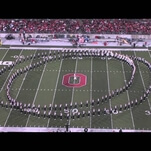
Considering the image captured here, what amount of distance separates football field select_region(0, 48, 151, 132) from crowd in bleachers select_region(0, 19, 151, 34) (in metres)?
4.24

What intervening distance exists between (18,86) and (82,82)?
13.8 ft

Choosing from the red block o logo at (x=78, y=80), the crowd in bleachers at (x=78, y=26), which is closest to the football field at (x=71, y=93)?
the red block o logo at (x=78, y=80)

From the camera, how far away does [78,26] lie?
32062 millimetres

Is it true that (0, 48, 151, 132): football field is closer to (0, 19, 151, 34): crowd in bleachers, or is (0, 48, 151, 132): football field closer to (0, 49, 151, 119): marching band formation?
(0, 49, 151, 119): marching band formation

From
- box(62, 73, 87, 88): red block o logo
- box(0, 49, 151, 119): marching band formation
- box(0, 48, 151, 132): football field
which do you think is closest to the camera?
box(0, 48, 151, 132): football field

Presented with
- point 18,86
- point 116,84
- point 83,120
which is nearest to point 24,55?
point 18,86

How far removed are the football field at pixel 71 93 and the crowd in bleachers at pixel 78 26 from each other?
167 inches

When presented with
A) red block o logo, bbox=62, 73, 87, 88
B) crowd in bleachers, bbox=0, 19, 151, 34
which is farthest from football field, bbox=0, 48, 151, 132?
crowd in bleachers, bbox=0, 19, 151, 34

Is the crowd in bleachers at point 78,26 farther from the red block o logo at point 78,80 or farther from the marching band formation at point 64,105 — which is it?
the red block o logo at point 78,80

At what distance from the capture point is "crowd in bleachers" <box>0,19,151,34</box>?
31000 millimetres

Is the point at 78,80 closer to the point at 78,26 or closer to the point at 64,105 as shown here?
the point at 64,105

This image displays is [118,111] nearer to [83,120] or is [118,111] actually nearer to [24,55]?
[83,120]

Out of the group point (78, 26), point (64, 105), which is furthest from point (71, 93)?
point (78, 26)

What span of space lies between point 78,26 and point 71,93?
12.3 metres
